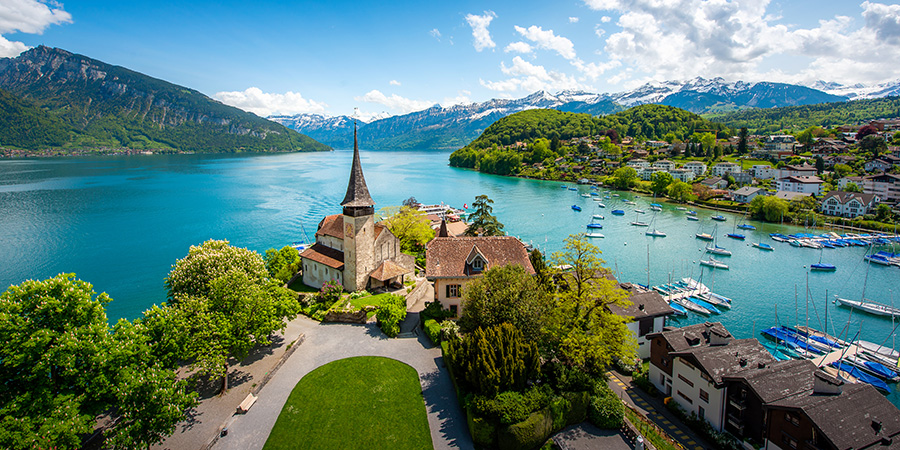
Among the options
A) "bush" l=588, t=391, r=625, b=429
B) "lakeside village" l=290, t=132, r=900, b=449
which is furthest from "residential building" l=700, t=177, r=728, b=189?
"bush" l=588, t=391, r=625, b=429

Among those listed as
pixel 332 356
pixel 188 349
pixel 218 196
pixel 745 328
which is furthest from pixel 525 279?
pixel 218 196

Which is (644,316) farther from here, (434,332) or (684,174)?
(684,174)

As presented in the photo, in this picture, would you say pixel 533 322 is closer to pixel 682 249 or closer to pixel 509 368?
pixel 509 368

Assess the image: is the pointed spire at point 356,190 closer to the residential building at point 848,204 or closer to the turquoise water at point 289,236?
the turquoise water at point 289,236

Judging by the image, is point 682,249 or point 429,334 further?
point 682,249

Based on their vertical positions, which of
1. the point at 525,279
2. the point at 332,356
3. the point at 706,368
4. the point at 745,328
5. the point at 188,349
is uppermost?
the point at 525,279
